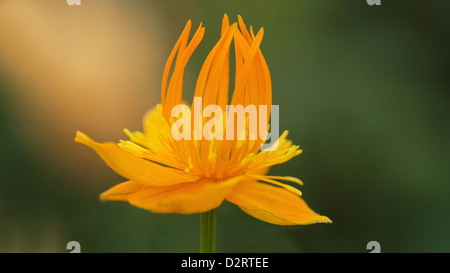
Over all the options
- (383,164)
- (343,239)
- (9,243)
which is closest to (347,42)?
(383,164)

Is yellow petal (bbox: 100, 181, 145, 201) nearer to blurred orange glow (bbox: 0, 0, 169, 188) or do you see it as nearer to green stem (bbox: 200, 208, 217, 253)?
green stem (bbox: 200, 208, 217, 253)

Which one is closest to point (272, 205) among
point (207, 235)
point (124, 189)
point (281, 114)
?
point (207, 235)

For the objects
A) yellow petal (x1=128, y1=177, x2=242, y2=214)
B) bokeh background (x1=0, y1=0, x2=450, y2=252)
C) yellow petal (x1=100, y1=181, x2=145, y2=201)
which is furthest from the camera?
bokeh background (x1=0, y1=0, x2=450, y2=252)

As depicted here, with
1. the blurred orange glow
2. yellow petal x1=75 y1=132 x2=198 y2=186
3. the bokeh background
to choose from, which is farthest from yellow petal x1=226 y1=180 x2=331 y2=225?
the blurred orange glow

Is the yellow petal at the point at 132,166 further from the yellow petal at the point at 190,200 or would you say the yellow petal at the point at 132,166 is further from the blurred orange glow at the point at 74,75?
the blurred orange glow at the point at 74,75

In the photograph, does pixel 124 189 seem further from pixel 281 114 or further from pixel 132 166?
pixel 281 114

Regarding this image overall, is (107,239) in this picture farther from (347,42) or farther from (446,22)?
(446,22)

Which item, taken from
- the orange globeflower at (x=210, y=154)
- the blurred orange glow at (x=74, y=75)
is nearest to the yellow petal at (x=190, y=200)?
the orange globeflower at (x=210, y=154)
